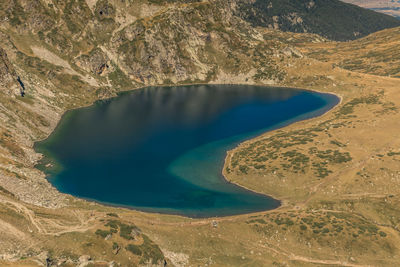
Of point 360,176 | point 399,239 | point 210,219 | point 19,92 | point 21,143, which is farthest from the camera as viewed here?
point 19,92

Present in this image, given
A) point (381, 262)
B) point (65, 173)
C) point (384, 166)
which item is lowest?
point (65, 173)

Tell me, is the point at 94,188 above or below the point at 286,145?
below

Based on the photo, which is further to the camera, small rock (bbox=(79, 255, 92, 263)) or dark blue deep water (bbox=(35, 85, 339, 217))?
dark blue deep water (bbox=(35, 85, 339, 217))

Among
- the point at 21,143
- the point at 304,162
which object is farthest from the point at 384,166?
the point at 21,143

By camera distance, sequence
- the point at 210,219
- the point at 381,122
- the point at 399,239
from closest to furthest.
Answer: the point at 399,239
the point at 210,219
the point at 381,122

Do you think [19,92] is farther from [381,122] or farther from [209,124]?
[381,122]

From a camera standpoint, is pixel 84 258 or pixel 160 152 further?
pixel 160 152

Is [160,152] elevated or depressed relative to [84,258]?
depressed

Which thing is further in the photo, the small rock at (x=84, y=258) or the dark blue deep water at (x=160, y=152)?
the dark blue deep water at (x=160, y=152)
